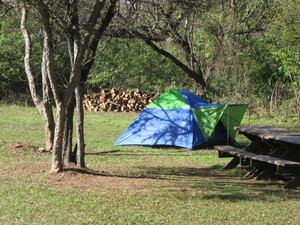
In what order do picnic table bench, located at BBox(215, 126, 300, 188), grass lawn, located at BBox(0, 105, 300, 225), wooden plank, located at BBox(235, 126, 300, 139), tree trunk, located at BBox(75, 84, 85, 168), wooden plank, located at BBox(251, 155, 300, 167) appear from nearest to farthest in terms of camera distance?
grass lawn, located at BBox(0, 105, 300, 225) < wooden plank, located at BBox(251, 155, 300, 167) < picnic table bench, located at BBox(215, 126, 300, 188) < tree trunk, located at BBox(75, 84, 85, 168) < wooden plank, located at BBox(235, 126, 300, 139)

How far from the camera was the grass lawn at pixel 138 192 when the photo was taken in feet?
23.6

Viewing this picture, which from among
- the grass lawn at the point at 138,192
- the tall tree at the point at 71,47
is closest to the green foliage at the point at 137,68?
the grass lawn at the point at 138,192

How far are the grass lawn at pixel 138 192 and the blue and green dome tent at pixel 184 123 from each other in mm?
851

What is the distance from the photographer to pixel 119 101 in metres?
25.4

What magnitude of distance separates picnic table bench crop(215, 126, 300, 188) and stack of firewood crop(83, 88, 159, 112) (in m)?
13.7

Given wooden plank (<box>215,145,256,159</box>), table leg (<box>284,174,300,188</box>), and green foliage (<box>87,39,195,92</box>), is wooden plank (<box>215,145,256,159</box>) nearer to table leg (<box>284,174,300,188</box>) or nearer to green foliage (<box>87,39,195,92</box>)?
table leg (<box>284,174,300,188</box>)

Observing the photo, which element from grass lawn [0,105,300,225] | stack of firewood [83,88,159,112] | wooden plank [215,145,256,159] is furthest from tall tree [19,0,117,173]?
stack of firewood [83,88,159,112]

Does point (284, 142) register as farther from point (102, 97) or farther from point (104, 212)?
point (102, 97)

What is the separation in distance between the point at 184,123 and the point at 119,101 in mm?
10703

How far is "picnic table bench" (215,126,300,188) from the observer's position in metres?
9.40

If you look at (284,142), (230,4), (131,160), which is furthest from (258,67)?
(284,142)

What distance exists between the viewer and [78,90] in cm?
1000

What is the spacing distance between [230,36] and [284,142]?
1336 cm

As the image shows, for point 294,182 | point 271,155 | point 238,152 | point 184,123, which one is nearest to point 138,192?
point 294,182
